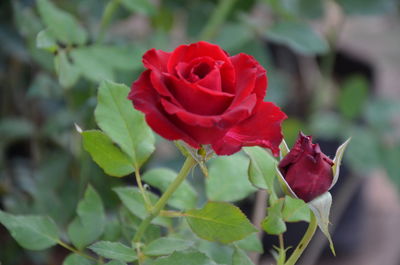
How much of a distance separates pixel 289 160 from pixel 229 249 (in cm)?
14

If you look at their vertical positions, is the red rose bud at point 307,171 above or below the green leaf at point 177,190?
above

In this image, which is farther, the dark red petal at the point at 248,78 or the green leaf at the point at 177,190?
the green leaf at the point at 177,190

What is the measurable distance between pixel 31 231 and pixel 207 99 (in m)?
0.18

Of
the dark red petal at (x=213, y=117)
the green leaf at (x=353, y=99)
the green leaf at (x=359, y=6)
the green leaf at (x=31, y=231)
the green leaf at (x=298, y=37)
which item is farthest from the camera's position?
the green leaf at (x=353, y=99)

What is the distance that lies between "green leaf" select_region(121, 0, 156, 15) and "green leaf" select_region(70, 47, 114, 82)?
61 mm

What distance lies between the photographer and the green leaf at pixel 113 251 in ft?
1.18

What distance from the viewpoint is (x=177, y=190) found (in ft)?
1.49

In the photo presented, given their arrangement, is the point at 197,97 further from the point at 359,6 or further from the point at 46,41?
the point at 359,6

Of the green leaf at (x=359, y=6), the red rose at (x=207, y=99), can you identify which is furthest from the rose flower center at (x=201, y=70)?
the green leaf at (x=359, y=6)

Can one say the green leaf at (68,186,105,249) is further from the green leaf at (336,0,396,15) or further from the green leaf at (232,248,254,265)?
the green leaf at (336,0,396,15)

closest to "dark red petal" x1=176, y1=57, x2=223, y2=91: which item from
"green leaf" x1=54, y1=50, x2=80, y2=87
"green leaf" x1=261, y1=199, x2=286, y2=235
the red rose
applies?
the red rose

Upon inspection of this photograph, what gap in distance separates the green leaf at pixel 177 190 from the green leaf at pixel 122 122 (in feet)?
0.19

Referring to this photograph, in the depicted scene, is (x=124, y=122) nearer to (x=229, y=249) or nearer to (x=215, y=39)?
(x=229, y=249)

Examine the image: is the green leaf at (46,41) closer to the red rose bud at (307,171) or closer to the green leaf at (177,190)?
the green leaf at (177,190)
